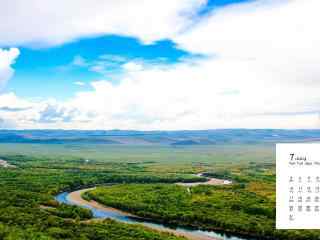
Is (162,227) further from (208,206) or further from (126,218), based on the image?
(208,206)

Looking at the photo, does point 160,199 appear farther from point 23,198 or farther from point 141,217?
point 23,198

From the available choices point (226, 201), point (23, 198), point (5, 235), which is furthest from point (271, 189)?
point (5, 235)
